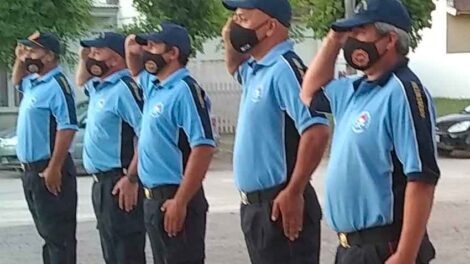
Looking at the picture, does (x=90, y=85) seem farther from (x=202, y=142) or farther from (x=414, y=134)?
(x=414, y=134)

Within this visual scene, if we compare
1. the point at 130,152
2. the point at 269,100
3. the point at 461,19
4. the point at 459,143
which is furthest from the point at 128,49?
the point at 461,19

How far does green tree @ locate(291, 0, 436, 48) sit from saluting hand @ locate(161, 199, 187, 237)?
15.2 meters

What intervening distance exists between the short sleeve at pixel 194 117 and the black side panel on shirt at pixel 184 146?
0.18ft

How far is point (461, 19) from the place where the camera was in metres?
35.2

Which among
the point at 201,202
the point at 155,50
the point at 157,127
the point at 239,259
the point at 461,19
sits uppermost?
the point at 155,50

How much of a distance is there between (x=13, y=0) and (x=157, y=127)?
46.4 feet

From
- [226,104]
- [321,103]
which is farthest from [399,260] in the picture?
[226,104]

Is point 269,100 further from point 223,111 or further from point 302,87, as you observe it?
point 223,111

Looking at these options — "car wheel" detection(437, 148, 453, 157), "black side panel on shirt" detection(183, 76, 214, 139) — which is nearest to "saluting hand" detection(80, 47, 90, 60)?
"black side panel on shirt" detection(183, 76, 214, 139)

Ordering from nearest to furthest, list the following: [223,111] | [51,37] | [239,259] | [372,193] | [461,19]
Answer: [372,193], [51,37], [239,259], [223,111], [461,19]

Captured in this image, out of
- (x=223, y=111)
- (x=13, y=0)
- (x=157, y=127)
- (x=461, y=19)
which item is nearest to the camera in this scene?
(x=157, y=127)

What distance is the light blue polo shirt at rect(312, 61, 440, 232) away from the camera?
418 centimetres

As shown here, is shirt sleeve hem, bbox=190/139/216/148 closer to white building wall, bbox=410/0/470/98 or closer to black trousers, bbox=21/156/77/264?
black trousers, bbox=21/156/77/264

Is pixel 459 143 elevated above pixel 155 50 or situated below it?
→ below
